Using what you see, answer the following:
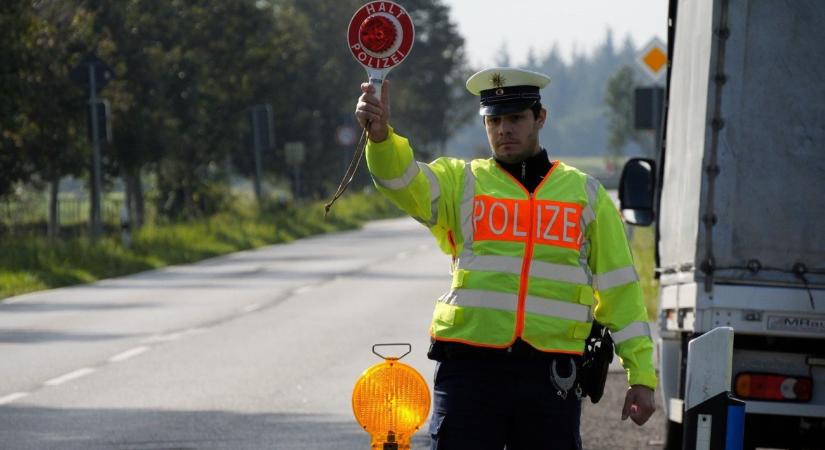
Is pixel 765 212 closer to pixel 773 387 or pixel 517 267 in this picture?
pixel 773 387

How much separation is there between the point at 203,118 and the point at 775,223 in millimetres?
47653

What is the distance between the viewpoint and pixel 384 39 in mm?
5449

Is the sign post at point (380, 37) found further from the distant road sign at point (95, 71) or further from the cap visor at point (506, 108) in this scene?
the distant road sign at point (95, 71)

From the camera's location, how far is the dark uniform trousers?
552 cm

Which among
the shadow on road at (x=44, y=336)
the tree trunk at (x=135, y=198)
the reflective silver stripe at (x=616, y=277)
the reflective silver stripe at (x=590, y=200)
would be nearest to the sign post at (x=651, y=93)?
the shadow on road at (x=44, y=336)

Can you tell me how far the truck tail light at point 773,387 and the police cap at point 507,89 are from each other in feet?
10.7

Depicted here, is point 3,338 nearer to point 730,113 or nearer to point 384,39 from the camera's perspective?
point 730,113

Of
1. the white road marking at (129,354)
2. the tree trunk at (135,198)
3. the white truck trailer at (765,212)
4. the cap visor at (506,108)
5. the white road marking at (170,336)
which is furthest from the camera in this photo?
the tree trunk at (135,198)

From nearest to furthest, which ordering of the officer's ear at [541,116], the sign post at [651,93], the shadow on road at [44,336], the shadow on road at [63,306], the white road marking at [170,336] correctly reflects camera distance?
the officer's ear at [541,116] < the white road marking at [170,336] < the shadow on road at [44,336] < the sign post at [651,93] < the shadow on road at [63,306]


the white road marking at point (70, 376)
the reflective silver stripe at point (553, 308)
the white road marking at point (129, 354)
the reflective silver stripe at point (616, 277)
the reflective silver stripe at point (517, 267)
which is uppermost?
the reflective silver stripe at point (517, 267)

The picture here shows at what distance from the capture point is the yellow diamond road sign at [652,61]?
22781mm

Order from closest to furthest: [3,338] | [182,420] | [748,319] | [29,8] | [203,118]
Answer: [748,319] → [182,420] → [3,338] → [29,8] → [203,118]

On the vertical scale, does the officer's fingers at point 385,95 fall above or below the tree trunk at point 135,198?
above

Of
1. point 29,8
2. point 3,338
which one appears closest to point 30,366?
point 3,338
